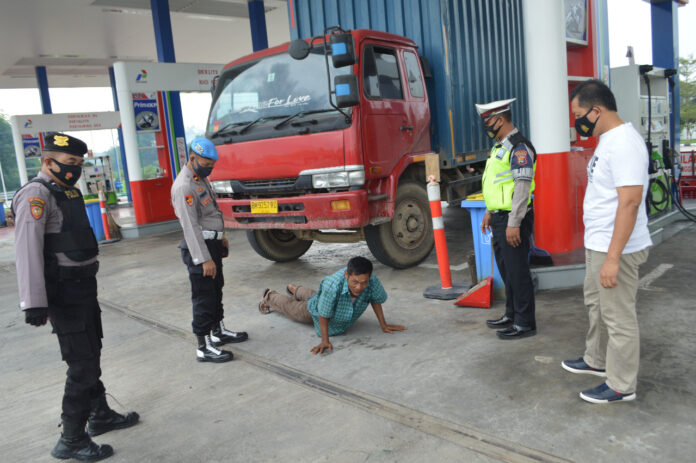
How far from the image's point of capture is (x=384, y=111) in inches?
225

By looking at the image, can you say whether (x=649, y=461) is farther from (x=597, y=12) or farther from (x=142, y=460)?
(x=597, y=12)

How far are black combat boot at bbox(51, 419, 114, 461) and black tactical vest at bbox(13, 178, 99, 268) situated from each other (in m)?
0.86

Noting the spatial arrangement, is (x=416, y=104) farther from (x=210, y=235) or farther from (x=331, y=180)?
(x=210, y=235)

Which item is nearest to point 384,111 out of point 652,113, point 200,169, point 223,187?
point 223,187

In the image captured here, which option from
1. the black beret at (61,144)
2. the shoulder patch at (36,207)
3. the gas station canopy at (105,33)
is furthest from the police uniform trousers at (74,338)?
the gas station canopy at (105,33)

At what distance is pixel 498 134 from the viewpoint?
3.87 metres

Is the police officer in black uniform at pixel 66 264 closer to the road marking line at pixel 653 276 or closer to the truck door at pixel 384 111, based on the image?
the truck door at pixel 384 111

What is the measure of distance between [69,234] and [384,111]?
143 inches

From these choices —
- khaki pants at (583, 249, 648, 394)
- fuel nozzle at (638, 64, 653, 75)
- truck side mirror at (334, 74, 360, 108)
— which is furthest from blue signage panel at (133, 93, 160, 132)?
khaki pants at (583, 249, 648, 394)

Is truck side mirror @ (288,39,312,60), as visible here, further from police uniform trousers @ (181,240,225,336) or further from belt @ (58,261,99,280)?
belt @ (58,261,99,280)

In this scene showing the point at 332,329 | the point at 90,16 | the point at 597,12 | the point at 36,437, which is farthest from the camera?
the point at 90,16

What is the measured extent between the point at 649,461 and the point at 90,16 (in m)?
16.1

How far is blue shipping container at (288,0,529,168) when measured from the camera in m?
6.38

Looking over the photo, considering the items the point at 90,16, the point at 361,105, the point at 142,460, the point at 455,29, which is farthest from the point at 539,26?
the point at 90,16
